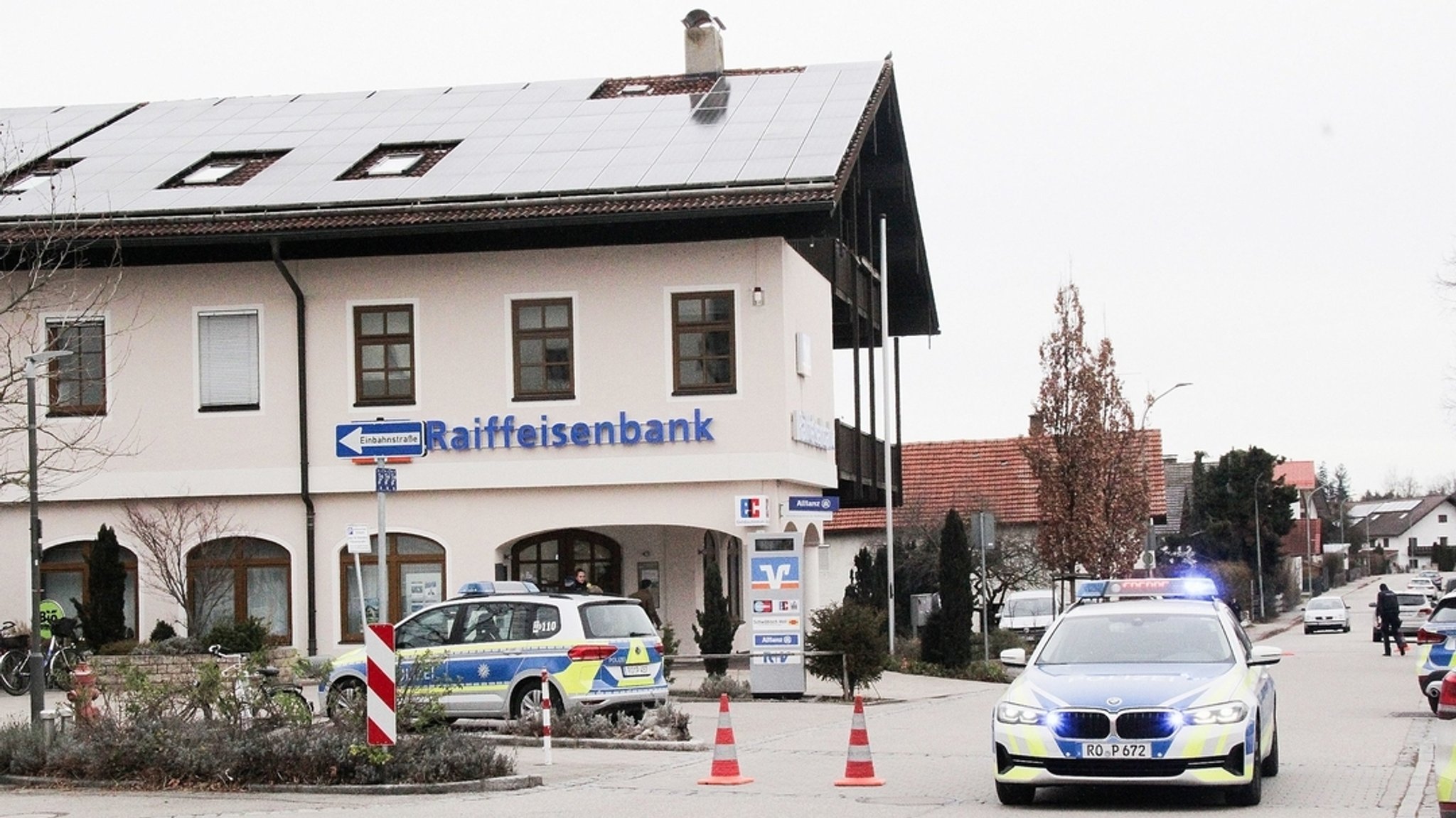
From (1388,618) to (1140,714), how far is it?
A: 35877mm

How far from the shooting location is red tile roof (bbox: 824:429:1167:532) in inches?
2335

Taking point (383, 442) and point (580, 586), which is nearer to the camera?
point (383, 442)

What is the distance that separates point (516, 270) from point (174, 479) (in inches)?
259

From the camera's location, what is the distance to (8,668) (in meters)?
27.4

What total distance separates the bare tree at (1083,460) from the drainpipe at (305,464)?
81.7ft

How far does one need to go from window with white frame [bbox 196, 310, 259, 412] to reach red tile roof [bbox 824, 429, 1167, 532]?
92.2 feet

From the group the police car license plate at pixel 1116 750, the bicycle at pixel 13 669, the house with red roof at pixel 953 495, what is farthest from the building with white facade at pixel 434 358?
the house with red roof at pixel 953 495

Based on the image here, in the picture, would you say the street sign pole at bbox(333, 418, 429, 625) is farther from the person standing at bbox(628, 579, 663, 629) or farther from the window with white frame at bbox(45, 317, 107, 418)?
the window with white frame at bbox(45, 317, 107, 418)

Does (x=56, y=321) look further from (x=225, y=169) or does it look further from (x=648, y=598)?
(x=648, y=598)

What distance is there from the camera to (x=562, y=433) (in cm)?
3095

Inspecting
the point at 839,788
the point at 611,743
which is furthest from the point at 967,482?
the point at 839,788

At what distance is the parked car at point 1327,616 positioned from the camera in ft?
227

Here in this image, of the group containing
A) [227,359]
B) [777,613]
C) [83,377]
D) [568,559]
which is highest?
[227,359]

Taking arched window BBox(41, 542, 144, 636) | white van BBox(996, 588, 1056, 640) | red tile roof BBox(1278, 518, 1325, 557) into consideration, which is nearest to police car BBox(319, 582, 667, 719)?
arched window BBox(41, 542, 144, 636)
